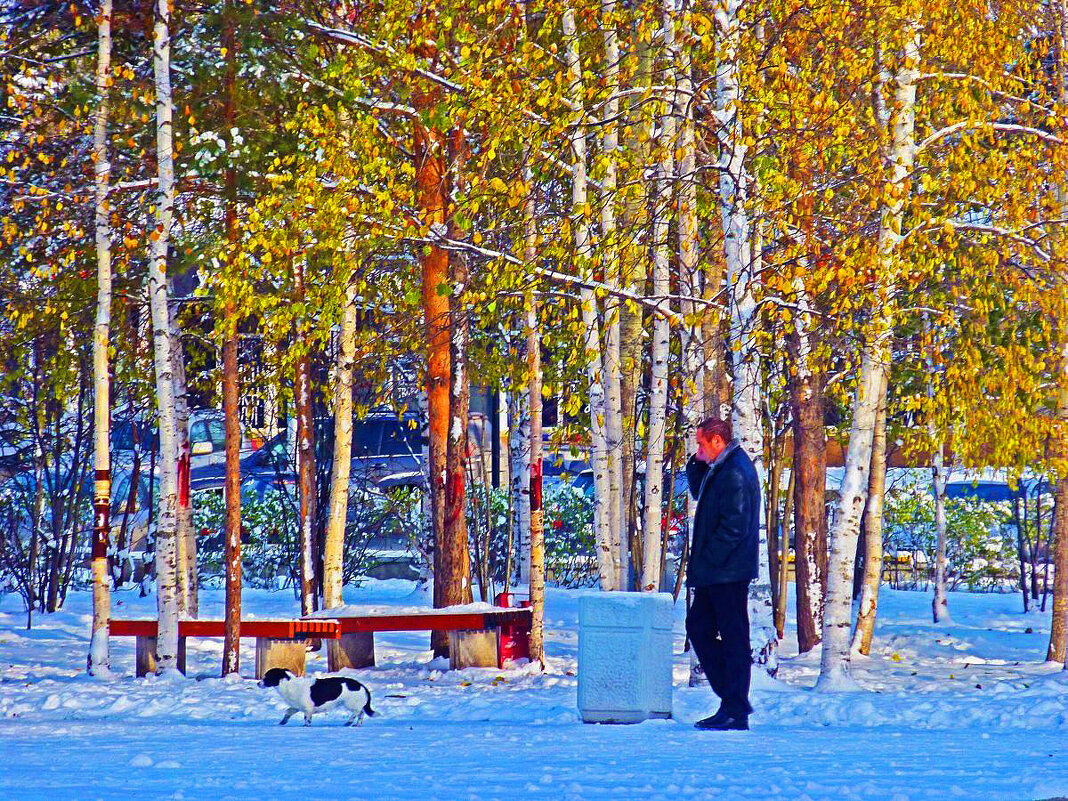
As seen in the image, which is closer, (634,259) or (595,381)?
(634,259)

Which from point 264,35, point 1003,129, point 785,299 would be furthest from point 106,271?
point 1003,129

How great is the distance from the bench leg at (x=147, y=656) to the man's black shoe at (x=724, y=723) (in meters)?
8.01

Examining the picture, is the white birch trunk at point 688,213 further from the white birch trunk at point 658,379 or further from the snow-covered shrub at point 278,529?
the snow-covered shrub at point 278,529

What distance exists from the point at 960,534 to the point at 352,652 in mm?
13179

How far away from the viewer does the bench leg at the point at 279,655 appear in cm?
1486

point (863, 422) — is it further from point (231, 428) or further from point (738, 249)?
point (231, 428)

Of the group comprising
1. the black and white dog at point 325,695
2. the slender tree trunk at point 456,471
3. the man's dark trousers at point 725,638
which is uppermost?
the slender tree trunk at point 456,471

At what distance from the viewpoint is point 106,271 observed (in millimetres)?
15492

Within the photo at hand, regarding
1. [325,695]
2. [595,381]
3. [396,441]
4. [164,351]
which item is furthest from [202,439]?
[325,695]

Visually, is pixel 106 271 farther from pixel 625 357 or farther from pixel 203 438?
pixel 203 438

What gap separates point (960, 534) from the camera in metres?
26.0

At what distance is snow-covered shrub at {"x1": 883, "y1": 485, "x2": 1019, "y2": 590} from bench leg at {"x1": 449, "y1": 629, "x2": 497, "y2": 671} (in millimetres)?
11643

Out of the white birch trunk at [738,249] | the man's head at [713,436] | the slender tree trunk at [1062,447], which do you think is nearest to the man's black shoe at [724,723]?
the man's head at [713,436]

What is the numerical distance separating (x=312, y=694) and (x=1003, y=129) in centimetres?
827
